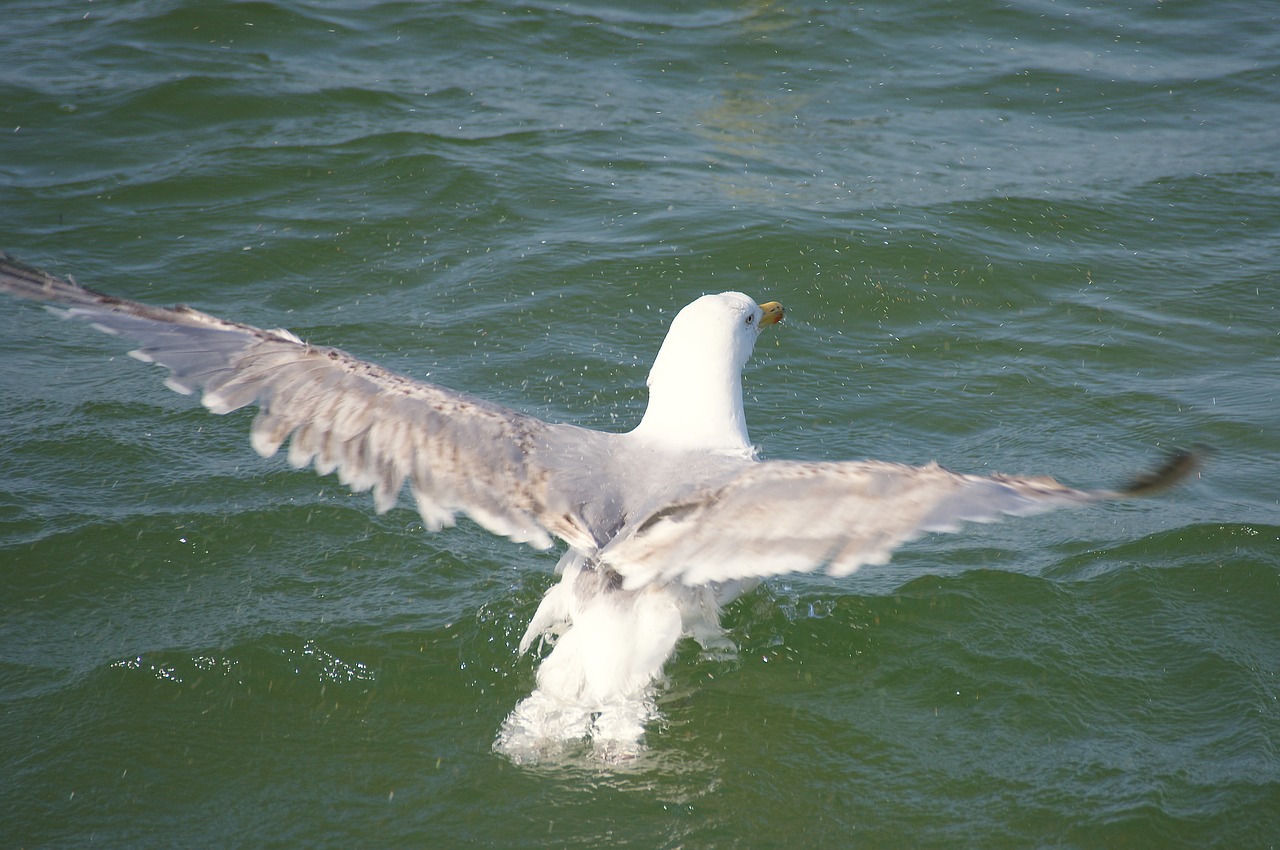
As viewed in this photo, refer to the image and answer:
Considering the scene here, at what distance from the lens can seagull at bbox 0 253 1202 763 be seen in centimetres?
343

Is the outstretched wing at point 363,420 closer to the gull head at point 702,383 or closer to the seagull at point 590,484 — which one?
the seagull at point 590,484

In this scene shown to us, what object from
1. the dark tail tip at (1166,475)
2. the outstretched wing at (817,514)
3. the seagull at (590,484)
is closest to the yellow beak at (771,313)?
the seagull at (590,484)

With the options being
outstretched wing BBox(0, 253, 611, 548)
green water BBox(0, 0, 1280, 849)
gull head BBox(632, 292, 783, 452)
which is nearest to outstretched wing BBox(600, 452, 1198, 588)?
outstretched wing BBox(0, 253, 611, 548)

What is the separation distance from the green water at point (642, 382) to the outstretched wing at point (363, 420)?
73cm

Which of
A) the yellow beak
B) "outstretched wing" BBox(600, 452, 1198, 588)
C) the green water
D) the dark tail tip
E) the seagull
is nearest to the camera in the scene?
the dark tail tip

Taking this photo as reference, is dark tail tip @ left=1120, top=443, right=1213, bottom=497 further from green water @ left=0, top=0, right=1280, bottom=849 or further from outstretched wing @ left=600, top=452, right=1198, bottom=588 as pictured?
green water @ left=0, top=0, right=1280, bottom=849

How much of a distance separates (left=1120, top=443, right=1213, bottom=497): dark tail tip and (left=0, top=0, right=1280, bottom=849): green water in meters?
1.28

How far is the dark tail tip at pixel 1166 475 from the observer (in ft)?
9.61

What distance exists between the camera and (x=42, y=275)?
4375 millimetres

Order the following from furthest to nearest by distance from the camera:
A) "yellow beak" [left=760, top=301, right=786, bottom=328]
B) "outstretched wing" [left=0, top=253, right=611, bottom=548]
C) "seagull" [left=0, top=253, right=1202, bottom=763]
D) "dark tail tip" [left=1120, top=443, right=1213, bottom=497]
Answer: "yellow beak" [left=760, top=301, right=786, bottom=328] < "outstretched wing" [left=0, top=253, right=611, bottom=548] < "seagull" [left=0, top=253, right=1202, bottom=763] < "dark tail tip" [left=1120, top=443, right=1213, bottom=497]

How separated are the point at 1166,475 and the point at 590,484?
69.7 inches

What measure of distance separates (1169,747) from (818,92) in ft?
22.8

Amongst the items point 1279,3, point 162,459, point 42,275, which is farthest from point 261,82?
point 1279,3

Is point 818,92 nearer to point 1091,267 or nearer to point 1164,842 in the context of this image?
point 1091,267
